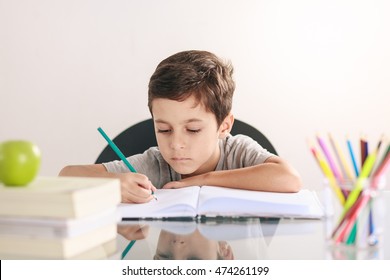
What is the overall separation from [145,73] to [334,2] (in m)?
0.81

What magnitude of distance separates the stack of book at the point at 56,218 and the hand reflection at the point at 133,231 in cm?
10

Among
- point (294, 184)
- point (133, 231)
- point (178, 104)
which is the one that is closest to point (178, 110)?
point (178, 104)

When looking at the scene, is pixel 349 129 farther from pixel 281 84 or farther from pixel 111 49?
pixel 111 49

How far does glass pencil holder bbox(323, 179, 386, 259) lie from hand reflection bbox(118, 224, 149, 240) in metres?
0.26

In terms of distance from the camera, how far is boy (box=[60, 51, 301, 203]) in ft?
3.99

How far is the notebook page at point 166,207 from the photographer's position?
38.6 inches

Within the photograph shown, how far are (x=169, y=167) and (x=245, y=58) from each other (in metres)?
1.16

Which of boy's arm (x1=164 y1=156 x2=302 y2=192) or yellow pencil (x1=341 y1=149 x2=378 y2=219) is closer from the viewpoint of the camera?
yellow pencil (x1=341 y1=149 x2=378 y2=219)

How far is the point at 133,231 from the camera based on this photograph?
92 cm

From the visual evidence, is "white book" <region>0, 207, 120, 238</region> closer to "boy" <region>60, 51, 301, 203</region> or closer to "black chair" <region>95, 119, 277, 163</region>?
"boy" <region>60, 51, 301, 203</region>

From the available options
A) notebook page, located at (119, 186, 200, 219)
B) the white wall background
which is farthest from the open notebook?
the white wall background

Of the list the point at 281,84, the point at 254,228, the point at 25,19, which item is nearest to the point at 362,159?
the point at 254,228

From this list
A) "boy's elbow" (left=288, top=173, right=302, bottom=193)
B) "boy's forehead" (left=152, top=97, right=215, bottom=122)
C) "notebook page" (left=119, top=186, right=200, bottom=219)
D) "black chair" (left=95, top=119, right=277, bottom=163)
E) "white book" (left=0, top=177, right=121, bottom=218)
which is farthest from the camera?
"black chair" (left=95, top=119, right=277, bottom=163)

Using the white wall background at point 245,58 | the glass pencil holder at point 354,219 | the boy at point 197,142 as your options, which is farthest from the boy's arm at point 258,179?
the white wall background at point 245,58
